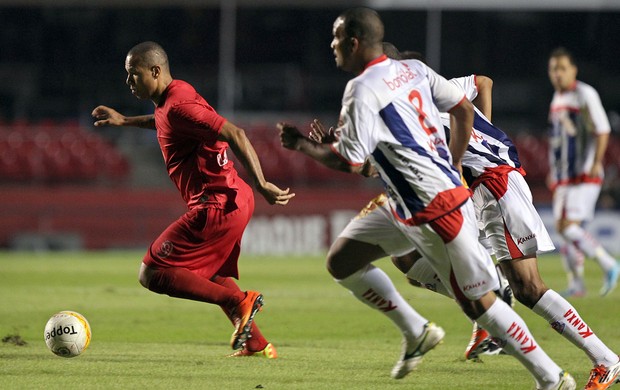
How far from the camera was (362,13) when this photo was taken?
222 inches

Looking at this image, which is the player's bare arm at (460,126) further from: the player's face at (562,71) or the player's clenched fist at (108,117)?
the player's face at (562,71)

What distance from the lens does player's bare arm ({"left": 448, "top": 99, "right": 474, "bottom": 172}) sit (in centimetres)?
598

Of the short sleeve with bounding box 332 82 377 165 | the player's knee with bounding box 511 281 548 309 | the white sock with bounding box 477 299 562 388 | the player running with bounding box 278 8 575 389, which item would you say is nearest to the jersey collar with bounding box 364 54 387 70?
the player running with bounding box 278 8 575 389

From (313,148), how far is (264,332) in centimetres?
429

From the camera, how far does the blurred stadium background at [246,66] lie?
24797 mm

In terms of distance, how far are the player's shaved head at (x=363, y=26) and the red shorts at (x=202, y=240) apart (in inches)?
92.7

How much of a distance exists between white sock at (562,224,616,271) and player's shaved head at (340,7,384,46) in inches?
305

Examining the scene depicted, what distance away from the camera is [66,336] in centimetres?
729

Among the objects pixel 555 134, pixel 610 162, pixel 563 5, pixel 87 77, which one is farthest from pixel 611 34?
pixel 555 134

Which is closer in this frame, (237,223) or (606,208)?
(237,223)

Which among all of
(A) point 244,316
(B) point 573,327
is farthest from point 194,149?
(B) point 573,327

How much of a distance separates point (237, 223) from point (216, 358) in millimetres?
1002

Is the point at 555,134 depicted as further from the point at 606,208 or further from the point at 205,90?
the point at 205,90

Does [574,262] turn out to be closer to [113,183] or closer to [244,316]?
[244,316]
